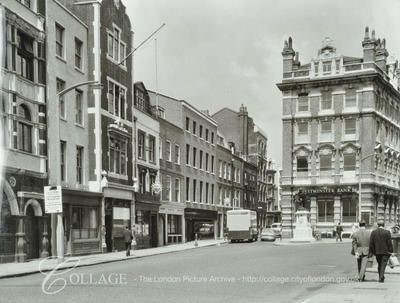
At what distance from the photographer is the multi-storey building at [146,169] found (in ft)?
131

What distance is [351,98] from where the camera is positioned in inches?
2398

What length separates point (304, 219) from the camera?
49156mm

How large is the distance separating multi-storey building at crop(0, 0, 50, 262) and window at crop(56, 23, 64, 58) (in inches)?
67.2

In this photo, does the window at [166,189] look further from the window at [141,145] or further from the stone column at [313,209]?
the stone column at [313,209]

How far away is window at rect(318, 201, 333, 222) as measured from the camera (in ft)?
201

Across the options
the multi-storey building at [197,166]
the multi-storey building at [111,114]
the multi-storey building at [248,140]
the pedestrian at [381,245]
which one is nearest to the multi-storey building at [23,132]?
the multi-storey building at [111,114]

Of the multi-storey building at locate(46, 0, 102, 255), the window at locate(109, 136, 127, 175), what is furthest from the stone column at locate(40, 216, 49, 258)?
the window at locate(109, 136, 127, 175)

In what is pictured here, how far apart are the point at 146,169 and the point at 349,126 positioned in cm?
2761

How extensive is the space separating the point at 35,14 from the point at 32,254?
35.9ft

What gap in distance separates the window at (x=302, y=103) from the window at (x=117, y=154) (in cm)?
3057

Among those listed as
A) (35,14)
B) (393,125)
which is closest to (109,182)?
(35,14)

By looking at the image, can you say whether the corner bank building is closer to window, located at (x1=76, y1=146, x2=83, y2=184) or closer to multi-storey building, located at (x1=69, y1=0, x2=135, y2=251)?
multi-storey building, located at (x1=69, y1=0, x2=135, y2=251)

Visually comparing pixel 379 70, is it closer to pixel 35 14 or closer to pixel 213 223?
pixel 213 223

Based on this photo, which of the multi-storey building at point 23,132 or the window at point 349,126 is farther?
the window at point 349,126
